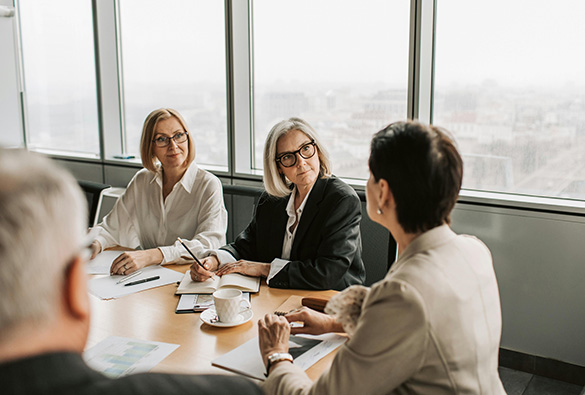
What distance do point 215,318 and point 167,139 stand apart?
1.31 m

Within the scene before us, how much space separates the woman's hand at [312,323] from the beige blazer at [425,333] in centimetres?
35

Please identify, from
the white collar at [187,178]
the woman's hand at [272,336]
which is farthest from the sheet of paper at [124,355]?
the white collar at [187,178]

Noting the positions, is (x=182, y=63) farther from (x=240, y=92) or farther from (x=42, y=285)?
(x=42, y=285)

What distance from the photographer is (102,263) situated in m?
2.23

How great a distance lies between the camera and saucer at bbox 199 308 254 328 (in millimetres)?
1574

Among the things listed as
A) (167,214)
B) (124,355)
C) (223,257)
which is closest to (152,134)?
(167,214)

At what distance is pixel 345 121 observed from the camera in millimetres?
3381

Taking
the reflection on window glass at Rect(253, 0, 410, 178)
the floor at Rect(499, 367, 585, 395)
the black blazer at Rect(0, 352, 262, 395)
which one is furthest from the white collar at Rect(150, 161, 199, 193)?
the black blazer at Rect(0, 352, 262, 395)

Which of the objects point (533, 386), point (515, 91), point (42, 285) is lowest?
point (533, 386)

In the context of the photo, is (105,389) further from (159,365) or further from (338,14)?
(338,14)

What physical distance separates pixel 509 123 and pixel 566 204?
0.51 m

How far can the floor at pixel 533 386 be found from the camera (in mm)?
2623

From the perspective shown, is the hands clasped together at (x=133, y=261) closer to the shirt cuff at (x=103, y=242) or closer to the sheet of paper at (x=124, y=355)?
the shirt cuff at (x=103, y=242)

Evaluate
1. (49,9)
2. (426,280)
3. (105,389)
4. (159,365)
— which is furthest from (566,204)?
(49,9)
